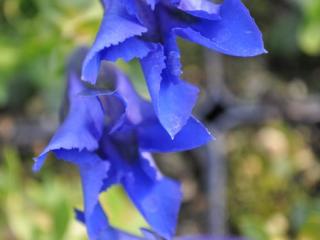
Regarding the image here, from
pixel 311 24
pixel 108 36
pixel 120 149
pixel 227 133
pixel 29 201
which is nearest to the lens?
pixel 108 36

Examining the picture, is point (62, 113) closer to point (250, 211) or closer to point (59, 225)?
point (59, 225)

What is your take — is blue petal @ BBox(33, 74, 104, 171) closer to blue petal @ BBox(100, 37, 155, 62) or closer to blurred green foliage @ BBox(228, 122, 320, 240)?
blue petal @ BBox(100, 37, 155, 62)

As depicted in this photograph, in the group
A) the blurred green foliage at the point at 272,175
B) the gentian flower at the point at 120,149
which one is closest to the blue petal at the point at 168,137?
the gentian flower at the point at 120,149

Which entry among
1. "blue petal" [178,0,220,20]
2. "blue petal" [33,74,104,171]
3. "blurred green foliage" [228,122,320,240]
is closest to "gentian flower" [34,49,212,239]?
"blue petal" [33,74,104,171]

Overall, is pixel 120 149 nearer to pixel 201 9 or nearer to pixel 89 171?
pixel 89 171

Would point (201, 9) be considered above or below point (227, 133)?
above

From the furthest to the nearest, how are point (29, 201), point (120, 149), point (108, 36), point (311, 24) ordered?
1. point (311, 24)
2. point (29, 201)
3. point (120, 149)
4. point (108, 36)

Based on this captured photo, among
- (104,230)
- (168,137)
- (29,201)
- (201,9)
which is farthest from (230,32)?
(29,201)
